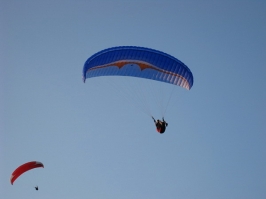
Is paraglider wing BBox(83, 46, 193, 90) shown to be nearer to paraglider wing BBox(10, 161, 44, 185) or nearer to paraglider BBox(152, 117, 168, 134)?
paraglider BBox(152, 117, 168, 134)

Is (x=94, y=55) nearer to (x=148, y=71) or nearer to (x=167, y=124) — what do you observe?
(x=148, y=71)

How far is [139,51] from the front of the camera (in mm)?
25219

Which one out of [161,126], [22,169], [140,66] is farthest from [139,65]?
[22,169]

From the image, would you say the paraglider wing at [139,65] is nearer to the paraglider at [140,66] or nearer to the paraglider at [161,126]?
the paraglider at [140,66]

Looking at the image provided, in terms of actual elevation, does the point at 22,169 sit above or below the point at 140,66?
below

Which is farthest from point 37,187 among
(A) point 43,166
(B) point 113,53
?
(B) point 113,53

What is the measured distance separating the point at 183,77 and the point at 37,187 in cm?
1548

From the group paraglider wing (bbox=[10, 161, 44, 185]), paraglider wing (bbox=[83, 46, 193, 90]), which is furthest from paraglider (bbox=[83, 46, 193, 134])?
paraglider wing (bbox=[10, 161, 44, 185])

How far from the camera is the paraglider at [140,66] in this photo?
25312 mm

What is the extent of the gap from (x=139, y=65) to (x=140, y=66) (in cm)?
11

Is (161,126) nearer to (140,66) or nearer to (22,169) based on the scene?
(140,66)

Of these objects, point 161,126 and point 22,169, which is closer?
A: point 161,126

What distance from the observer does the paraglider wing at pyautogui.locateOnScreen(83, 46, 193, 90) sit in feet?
83.0

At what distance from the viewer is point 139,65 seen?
86.2 feet
